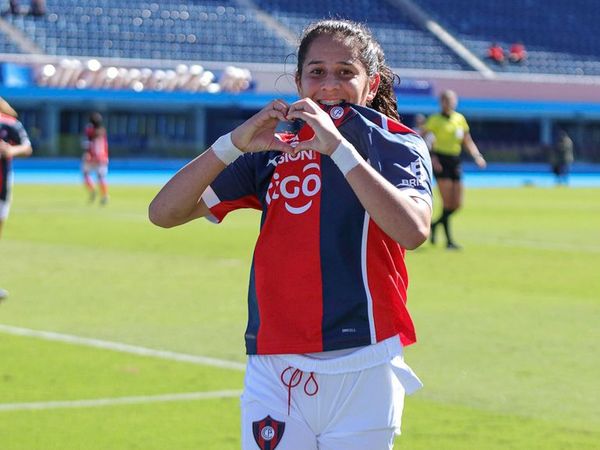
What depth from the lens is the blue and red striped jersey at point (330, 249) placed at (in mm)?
3785

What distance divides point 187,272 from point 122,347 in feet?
17.0

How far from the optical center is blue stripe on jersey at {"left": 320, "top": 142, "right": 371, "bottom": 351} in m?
3.79

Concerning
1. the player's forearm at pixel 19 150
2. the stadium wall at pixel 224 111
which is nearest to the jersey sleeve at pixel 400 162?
the player's forearm at pixel 19 150

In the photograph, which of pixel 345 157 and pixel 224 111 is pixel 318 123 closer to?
pixel 345 157

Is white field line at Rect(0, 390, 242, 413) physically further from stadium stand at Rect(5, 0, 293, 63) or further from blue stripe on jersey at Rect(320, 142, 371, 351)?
stadium stand at Rect(5, 0, 293, 63)

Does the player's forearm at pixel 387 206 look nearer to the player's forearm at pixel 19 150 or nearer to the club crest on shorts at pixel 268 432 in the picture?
the club crest on shorts at pixel 268 432

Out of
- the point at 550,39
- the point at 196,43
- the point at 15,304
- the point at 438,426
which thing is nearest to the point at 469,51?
the point at 550,39

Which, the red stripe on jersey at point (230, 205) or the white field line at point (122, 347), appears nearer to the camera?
the red stripe on jersey at point (230, 205)

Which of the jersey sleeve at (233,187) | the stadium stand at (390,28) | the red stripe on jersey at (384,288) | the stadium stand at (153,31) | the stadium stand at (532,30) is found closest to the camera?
the red stripe on jersey at (384,288)

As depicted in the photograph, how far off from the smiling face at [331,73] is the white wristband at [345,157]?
0.80 feet

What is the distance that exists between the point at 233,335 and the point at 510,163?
48425 mm

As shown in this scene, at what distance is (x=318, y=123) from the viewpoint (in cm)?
355

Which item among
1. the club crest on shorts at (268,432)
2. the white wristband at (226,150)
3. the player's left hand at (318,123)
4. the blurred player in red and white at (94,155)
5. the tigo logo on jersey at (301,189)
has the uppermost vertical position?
the player's left hand at (318,123)

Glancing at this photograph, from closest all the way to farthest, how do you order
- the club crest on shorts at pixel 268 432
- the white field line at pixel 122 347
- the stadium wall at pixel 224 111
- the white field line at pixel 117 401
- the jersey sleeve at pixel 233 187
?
the club crest on shorts at pixel 268 432, the jersey sleeve at pixel 233 187, the white field line at pixel 117 401, the white field line at pixel 122 347, the stadium wall at pixel 224 111
